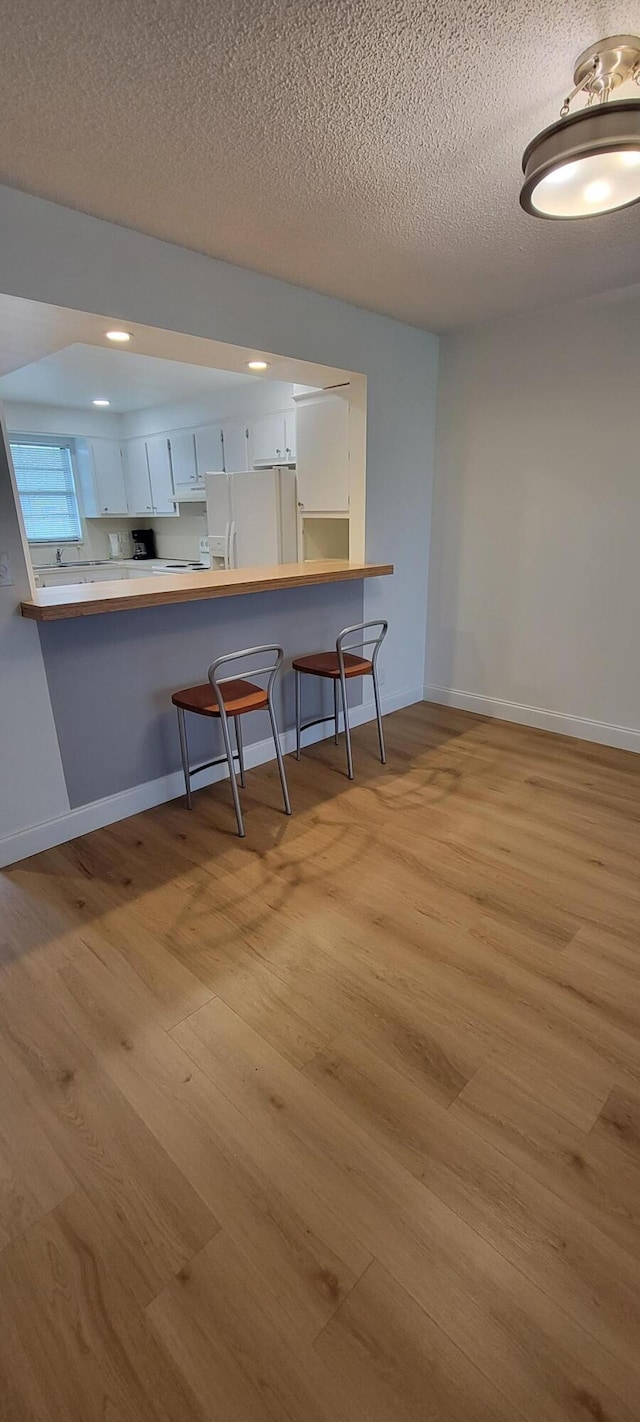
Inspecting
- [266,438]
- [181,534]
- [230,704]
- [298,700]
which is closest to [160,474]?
[181,534]

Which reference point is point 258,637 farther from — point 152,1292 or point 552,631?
point 152,1292

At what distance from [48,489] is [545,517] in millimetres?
5115

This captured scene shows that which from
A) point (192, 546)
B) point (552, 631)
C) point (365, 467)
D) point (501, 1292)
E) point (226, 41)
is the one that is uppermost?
point (226, 41)

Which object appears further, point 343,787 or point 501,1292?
point 343,787

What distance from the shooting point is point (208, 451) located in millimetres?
5254

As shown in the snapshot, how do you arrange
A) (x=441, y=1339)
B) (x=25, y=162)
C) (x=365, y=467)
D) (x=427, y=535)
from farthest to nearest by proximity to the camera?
(x=427, y=535) < (x=365, y=467) < (x=25, y=162) < (x=441, y=1339)

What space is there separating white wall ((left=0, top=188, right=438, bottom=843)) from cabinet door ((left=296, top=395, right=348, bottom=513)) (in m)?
0.20

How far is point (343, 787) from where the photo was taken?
3035mm

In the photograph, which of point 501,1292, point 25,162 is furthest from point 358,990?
point 25,162

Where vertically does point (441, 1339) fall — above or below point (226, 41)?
below

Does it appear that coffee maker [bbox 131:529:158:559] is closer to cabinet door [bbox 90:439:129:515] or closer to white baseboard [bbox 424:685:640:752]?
cabinet door [bbox 90:439:129:515]

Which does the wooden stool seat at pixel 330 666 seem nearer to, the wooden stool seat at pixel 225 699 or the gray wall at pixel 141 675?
the gray wall at pixel 141 675

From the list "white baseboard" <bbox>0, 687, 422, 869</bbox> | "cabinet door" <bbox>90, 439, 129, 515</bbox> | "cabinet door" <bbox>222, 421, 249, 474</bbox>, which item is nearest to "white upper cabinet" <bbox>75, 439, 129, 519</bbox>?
"cabinet door" <bbox>90, 439, 129, 515</bbox>

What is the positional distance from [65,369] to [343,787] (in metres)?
3.61
